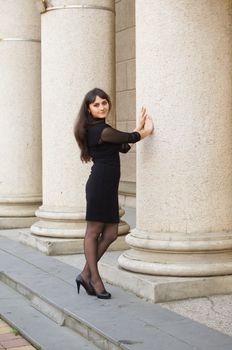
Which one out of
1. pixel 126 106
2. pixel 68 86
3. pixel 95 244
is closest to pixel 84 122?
pixel 95 244

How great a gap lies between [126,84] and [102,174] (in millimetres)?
7863

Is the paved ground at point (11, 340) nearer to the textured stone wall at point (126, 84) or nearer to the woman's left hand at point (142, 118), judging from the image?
the woman's left hand at point (142, 118)

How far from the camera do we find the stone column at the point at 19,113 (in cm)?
1094

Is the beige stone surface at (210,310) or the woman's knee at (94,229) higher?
the woman's knee at (94,229)

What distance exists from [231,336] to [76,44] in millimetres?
4728

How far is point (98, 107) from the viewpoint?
20.2 ft

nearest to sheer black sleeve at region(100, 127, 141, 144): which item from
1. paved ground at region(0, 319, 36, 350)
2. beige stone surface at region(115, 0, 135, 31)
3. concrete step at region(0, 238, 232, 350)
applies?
concrete step at region(0, 238, 232, 350)

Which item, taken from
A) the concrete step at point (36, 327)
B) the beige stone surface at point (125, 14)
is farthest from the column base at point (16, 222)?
the beige stone surface at point (125, 14)

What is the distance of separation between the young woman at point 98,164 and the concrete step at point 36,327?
576 millimetres

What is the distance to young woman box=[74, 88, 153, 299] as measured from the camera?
609cm

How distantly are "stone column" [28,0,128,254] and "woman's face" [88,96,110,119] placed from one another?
245 cm

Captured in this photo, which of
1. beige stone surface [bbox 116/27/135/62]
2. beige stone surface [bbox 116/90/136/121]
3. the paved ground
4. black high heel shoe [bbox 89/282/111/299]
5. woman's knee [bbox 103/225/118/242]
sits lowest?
the paved ground

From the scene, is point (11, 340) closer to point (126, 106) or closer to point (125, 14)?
point (126, 106)

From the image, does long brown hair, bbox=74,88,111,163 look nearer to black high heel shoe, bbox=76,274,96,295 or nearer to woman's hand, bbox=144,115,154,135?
woman's hand, bbox=144,115,154,135
